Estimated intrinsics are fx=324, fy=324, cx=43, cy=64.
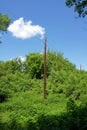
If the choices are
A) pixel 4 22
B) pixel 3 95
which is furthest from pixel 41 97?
pixel 4 22

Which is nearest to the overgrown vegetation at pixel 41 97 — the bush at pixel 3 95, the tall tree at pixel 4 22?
the bush at pixel 3 95

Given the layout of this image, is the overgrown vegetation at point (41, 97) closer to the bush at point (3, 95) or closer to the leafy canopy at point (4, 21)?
the bush at point (3, 95)

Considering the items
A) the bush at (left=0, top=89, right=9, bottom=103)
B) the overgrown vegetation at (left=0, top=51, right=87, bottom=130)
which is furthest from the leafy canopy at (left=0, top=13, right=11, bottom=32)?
the bush at (left=0, top=89, right=9, bottom=103)

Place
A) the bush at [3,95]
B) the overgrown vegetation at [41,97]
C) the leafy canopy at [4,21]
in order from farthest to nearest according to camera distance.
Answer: the leafy canopy at [4,21] → the bush at [3,95] → the overgrown vegetation at [41,97]

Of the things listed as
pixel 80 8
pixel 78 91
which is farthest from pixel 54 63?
pixel 80 8

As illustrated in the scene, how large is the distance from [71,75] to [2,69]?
28.6 m

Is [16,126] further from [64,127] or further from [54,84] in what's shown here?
[54,84]

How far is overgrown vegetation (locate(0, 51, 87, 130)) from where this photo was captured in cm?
1620

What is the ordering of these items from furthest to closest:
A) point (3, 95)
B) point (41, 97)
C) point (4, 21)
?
1. point (4, 21)
2. point (3, 95)
3. point (41, 97)

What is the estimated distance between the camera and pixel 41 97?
40.9m

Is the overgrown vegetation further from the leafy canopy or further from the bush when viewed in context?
the leafy canopy

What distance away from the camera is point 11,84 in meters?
50.8

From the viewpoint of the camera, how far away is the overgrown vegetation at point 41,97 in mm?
16203

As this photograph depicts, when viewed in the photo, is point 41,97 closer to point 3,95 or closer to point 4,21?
point 3,95
